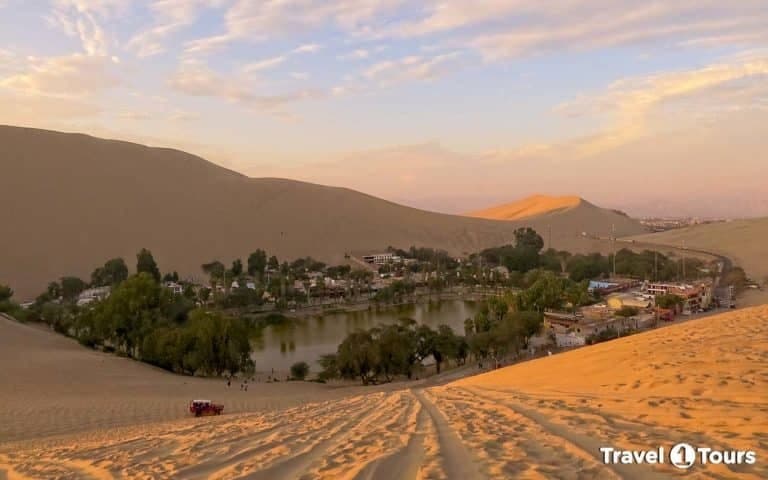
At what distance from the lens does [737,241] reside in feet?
252

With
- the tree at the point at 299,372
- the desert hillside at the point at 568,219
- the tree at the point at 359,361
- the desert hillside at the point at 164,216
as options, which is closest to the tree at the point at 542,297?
the tree at the point at 359,361

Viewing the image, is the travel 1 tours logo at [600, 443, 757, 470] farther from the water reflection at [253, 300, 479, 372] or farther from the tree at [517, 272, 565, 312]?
the tree at [517, 272, 565, 312]

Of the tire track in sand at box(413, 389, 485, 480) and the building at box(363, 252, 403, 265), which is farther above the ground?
the building at box(363, 252, 403, 265)

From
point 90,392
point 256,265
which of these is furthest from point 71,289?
point 90,392

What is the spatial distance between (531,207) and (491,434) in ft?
528

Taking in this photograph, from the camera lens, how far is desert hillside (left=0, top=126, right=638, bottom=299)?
194 ft

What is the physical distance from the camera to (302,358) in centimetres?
2723

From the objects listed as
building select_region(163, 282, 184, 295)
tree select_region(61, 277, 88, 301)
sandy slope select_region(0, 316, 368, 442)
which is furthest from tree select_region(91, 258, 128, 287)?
sandy slope select_region(0, 316, 368, 442)

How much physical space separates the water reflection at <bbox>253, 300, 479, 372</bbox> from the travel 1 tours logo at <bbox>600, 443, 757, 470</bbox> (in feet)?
70.0

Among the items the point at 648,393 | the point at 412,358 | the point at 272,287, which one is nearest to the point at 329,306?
the point at 272,287

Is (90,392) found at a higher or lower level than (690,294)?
lower

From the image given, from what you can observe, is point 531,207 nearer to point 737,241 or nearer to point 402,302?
point 737,241

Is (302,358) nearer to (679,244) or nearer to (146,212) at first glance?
(146,212)

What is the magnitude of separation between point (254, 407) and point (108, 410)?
2.94 meters
